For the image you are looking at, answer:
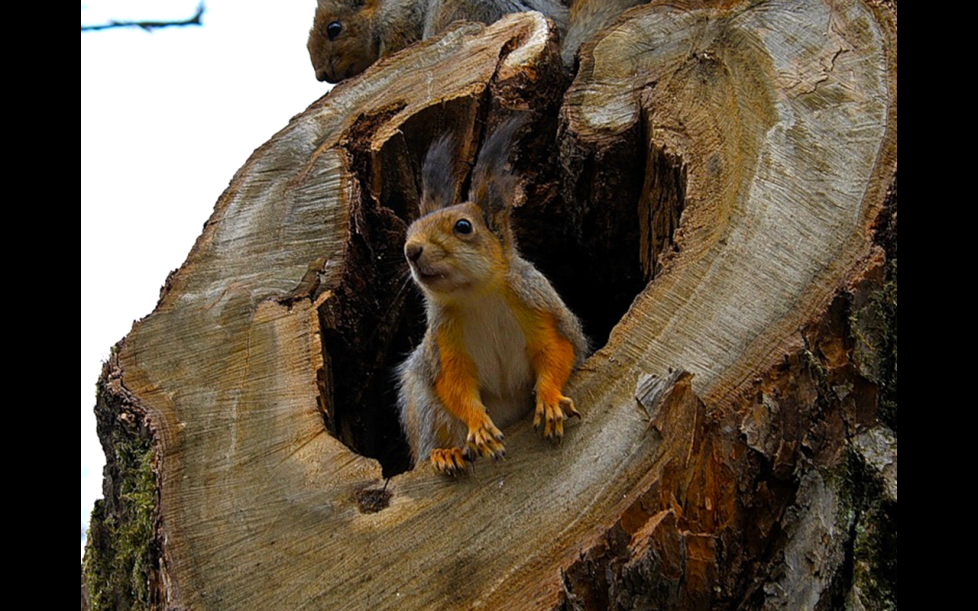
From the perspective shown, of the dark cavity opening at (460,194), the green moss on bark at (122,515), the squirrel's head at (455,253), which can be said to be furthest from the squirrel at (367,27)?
the green moss on bark at (122,515)

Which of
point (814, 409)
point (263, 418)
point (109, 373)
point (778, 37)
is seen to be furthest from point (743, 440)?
point (109, 373)

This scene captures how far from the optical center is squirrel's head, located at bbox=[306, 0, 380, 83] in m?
5.19

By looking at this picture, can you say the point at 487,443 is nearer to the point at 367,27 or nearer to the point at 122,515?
the point at 122,515

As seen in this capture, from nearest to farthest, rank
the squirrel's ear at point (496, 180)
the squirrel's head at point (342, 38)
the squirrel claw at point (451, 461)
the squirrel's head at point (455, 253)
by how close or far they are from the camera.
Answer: the squirrel claw at point (451, 461)
the squirrel's head at point (455, 253)
the squirrel's ear at point (496, 180)
the squirrel's head at point (342, 38)

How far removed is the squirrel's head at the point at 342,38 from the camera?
5.19 meters

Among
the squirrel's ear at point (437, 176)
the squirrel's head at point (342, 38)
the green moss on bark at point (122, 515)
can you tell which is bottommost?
the green moss on bark at point (122, 515)

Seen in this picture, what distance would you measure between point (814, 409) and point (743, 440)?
170mm

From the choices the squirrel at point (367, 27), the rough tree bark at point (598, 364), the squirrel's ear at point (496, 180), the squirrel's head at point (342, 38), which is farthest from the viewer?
the squirrel's head at point (342, 38)

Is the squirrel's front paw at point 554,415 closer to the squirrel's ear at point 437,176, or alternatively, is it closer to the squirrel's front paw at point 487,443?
the squirrel's front paw at point 487,443

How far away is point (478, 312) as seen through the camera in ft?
8.11

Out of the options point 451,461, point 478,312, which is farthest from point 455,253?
point 451,461

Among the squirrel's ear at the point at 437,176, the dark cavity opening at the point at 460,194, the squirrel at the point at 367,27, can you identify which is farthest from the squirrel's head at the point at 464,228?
the squirrel at the point at 367,27

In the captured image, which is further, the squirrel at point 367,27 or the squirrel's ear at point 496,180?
the squirrel at point 367,27

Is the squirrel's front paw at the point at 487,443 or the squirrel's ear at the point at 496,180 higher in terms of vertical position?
the squirrel's ear at the point at 496,180
